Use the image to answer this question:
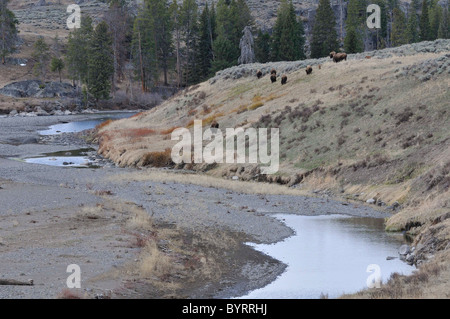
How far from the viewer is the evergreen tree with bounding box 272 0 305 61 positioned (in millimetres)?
85938

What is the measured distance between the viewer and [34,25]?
478 feet

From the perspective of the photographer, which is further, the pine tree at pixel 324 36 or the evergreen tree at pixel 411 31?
the evergreen tree at pixel 411 31

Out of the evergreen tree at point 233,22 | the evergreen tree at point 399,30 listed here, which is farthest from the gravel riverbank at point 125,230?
the evergreen tree at point 399,30

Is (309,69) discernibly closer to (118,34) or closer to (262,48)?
(262,48)

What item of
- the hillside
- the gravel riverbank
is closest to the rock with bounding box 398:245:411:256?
the hillside

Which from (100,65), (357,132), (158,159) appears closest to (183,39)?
(100,65)

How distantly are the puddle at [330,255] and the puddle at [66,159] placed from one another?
68.6ft

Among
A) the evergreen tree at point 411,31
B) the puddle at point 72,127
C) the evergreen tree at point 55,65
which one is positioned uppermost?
the evergreen tree at point 411,31

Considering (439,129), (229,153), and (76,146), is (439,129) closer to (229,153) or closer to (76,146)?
(229,153)

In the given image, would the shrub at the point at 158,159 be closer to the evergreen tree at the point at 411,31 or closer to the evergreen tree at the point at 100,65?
the evergreen tree at the point at 100,65

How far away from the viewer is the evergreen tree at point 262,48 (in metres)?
88.9

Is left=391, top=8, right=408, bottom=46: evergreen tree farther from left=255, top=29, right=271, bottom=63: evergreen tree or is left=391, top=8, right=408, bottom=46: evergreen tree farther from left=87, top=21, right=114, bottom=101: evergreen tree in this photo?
left=87, top=21, right=114, bottom=101: evergreen tree

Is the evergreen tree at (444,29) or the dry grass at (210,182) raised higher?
the evergreen tree at (444,29)

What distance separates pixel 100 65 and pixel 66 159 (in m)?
55.3
